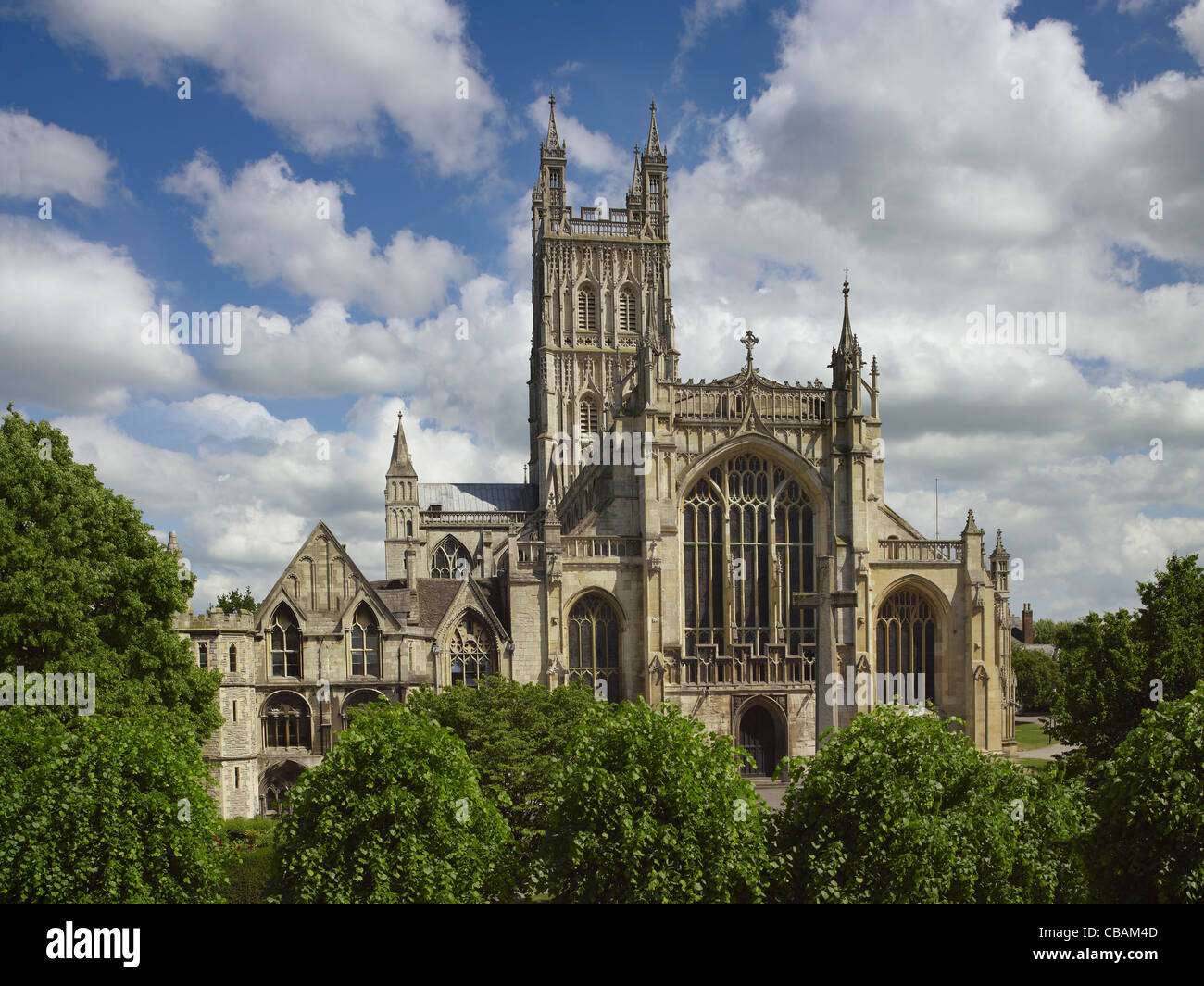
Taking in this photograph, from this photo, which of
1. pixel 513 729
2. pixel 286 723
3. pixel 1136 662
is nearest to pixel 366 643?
pixel 286 723

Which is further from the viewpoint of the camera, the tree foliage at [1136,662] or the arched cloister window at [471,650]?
the arched cloister window at [471,650]

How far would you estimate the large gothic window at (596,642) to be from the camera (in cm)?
5441

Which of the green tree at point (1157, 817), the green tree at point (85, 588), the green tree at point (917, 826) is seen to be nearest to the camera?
the green tree at point (1157, 817)

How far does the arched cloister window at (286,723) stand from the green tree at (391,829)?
24447 millimetres

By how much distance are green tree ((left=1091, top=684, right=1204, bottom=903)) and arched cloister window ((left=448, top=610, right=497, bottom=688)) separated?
32.8m

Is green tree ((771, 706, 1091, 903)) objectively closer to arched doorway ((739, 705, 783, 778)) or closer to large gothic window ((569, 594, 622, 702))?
large gothic window ((569, 594, 622, 702))

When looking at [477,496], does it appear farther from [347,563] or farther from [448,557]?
[347,563]

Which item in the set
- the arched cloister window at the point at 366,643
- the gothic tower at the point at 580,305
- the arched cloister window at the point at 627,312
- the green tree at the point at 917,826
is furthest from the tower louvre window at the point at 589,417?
the green tree at the point at 917,826

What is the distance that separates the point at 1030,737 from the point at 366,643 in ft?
190

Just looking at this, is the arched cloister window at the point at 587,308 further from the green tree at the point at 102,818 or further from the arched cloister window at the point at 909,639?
the green tree at the point at 102,818

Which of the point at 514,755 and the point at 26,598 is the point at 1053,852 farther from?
the point at 26,598
